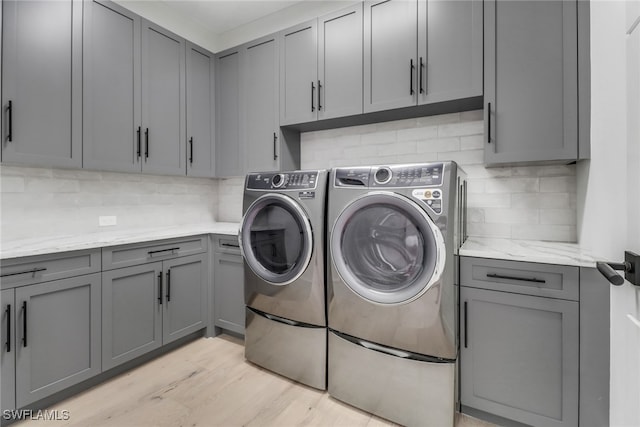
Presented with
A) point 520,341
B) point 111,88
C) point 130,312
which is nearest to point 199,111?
point 111,88

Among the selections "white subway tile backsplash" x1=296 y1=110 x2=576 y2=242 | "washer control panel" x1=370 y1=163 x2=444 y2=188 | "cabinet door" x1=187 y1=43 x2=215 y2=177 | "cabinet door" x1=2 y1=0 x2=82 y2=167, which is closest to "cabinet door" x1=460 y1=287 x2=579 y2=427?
"washer control panel" x1=370 y1=163 x2=444 y2=188

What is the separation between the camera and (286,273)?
191 centimetres

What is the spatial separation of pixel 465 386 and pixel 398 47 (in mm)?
2102

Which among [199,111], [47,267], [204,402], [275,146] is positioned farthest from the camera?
[199,111]

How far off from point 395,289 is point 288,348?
874 millimetres

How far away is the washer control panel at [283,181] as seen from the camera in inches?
71.8

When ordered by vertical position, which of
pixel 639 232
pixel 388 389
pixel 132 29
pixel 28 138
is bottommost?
pixel 388 389

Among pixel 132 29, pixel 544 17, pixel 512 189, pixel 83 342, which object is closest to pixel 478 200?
pixel 512 189

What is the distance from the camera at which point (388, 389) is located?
1.59 metres

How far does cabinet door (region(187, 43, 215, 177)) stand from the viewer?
272cm

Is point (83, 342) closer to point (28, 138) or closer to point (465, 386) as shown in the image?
point (28, 138)

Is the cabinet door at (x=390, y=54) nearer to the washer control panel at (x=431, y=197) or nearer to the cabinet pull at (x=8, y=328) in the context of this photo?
the washer control panel at (x=431, y=197)

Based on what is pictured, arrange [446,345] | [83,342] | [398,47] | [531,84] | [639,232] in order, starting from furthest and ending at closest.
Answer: [398,47] < [83,342] < [531,84] < [446,345] < [639,232]

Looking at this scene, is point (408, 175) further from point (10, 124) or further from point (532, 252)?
point (10, 124)
